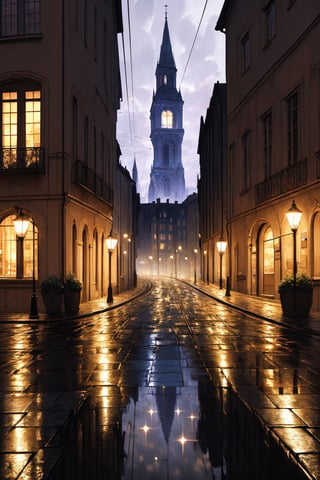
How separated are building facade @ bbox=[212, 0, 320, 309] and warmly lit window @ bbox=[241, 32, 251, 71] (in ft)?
0.20

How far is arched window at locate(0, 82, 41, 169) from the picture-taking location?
20625 mm

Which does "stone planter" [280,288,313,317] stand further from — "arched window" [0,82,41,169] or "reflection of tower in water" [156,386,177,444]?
"arched window" [0,82,41,169]

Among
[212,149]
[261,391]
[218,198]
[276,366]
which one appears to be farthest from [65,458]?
[212,149]

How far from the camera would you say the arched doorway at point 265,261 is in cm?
2620

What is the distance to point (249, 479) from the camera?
3.95 m

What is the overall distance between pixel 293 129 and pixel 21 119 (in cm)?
1199

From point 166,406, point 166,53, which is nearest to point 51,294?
point 166,406

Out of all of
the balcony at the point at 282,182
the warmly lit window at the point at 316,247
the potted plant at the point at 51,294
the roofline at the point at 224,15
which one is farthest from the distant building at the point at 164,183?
the potted plant at the point at 51,294

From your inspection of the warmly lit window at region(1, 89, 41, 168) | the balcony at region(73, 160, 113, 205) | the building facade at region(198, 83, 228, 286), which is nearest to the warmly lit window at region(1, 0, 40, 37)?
the warmly lit window at region(1, 89, 41, 168)

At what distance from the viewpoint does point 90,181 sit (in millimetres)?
24312

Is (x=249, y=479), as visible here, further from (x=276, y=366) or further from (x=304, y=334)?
(x=304, y=334)

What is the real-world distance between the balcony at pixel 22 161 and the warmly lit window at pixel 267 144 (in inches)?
471

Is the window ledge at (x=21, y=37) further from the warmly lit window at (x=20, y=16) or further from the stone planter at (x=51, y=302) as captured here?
the stone planter at (x=51, y=302)

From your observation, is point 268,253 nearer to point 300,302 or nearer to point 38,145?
point 300,302
